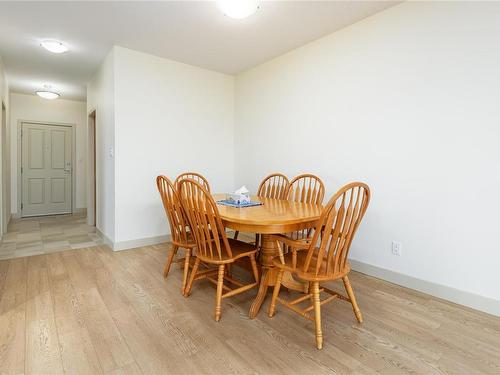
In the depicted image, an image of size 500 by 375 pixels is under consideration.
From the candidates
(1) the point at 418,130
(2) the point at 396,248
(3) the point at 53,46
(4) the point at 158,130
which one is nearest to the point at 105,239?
(4) the point at 158,130

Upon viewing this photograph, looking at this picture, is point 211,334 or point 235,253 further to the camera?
point 235,253

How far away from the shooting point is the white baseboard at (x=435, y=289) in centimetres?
203

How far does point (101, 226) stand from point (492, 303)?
4.38m

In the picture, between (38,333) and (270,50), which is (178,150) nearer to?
(270,50)

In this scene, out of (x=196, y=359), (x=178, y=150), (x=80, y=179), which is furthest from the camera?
(x=80, y=179)

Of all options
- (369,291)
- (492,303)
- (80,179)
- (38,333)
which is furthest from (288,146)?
(80,179)

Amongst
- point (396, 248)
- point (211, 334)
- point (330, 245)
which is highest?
point (330, 245)

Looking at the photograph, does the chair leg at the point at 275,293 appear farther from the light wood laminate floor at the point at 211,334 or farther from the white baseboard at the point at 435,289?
the white baseboard at the point at 435,289

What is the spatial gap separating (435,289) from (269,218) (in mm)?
1555

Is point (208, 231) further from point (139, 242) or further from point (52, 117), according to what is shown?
point (52, 117)

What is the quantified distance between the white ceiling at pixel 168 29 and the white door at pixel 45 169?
6.69 ft

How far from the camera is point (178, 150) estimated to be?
3986 mm

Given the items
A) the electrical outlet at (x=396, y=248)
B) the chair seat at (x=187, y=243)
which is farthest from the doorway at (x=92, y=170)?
the electrical outlet at (x=396, y=248)

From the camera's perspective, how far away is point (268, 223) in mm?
1763
